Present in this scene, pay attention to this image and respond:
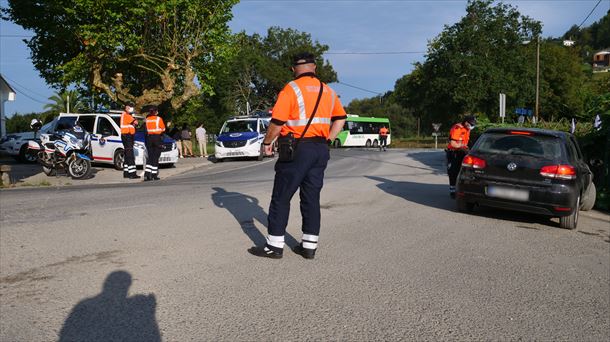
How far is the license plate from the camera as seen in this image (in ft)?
24.6

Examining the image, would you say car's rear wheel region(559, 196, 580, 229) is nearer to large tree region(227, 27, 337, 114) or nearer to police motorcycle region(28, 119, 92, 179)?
police motorcycle region(28, 119, 92, 179)

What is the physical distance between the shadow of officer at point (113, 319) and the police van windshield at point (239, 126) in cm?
1839

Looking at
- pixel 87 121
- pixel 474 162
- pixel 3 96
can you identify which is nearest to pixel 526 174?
pixel 474 162

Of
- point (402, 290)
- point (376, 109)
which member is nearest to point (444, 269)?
point (402, 290)

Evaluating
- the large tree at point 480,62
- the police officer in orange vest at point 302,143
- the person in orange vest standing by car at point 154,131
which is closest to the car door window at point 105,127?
the person in orange vest standing by car at point 154,131

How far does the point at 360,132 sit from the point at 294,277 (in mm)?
43933

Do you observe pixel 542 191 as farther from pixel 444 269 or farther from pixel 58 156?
pixel 58 156

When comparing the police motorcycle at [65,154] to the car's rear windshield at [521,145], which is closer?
the car's rear windshield at [521,145]

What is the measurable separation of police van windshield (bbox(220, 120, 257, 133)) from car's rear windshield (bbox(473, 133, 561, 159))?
49.5 ft

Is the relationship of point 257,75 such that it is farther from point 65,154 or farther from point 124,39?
point 65,154

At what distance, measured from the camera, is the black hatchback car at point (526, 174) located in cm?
732

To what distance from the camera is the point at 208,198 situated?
938 centimetres

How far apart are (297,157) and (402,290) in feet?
5.06

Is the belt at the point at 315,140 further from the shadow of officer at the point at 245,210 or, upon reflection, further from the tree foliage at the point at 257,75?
the tree foliage at the point at 257,75
